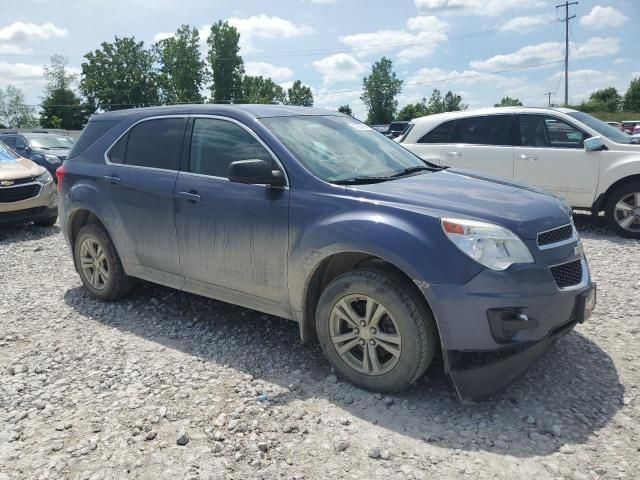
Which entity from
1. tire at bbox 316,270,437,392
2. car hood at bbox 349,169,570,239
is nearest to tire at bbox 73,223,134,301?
tire at bbox 316,270,437,392

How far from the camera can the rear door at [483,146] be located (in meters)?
8.16

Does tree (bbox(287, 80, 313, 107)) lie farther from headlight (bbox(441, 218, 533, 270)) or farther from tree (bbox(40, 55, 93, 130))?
headlight (bbox(441, 218, 533, 270))

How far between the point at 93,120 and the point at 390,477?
4.25 m

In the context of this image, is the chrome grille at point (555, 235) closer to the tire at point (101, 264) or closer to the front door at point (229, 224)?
the front door at point (229, 224)

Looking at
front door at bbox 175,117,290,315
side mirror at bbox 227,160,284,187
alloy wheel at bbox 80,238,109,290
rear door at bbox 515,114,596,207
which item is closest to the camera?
side mirror at bbox 227,160,284,187

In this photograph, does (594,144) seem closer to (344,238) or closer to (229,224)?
(344,238)

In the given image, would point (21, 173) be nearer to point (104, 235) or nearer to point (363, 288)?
point (104, 235)

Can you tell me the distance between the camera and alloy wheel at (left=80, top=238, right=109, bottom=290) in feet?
16.4

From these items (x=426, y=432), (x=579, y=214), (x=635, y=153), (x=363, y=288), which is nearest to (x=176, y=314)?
(x=363, y=288)

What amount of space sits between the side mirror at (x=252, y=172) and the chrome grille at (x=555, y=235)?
1706 mm

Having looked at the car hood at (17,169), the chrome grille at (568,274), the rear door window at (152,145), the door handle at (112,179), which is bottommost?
the chrome grille at (568,274)

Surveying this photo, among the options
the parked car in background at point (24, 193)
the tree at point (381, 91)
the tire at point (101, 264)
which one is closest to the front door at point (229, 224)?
the tire at point (101, 264)

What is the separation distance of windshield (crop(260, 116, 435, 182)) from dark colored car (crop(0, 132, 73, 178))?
12660 mm

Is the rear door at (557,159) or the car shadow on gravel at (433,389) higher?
the rear door at (557,159)
